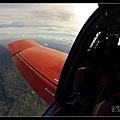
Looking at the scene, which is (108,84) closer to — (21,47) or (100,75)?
(100,75)

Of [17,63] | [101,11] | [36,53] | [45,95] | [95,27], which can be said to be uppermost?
[101,11]

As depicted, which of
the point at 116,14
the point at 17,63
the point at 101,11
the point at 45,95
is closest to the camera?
the point at 101,11

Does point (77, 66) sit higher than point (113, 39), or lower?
lower

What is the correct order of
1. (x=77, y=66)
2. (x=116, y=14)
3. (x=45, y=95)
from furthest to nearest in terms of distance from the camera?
(x=45, y=95) → (x=77, y=66) → (x=116, y=14)

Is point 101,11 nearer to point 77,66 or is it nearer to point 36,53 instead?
point 77,66

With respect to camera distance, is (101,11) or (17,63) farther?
(17,63)

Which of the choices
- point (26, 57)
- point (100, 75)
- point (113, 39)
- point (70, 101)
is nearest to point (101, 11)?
point (113, 39)
